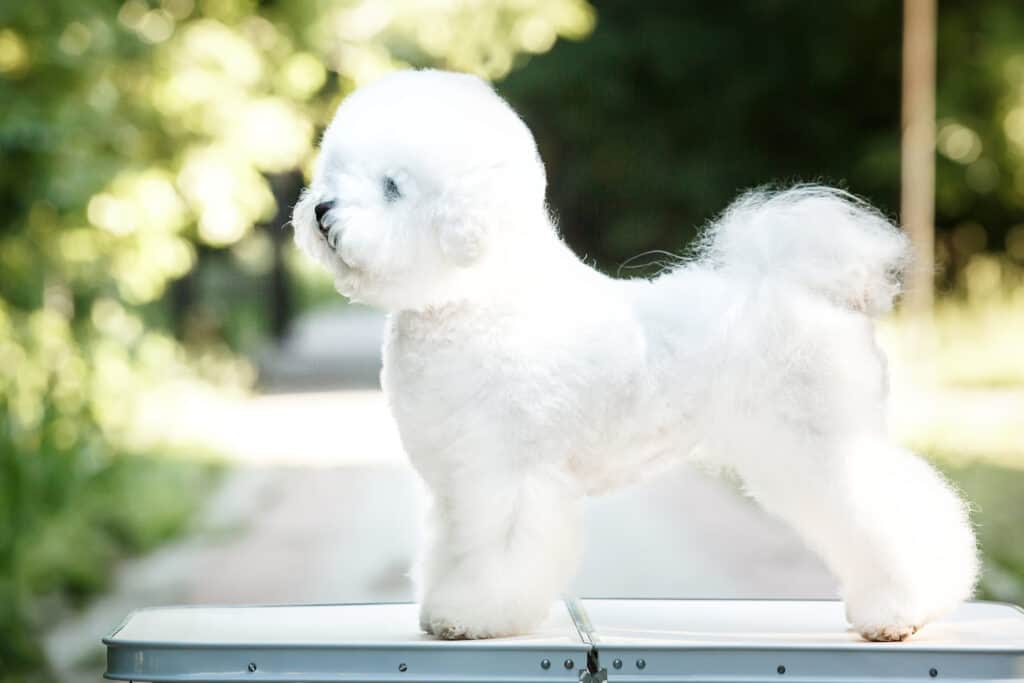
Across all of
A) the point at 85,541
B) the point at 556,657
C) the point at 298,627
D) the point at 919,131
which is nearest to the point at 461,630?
the point at 556,657

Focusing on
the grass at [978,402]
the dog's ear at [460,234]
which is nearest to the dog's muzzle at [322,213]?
the dog's ear at [460,234]

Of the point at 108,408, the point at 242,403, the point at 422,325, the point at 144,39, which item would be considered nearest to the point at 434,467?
the point at 422,325

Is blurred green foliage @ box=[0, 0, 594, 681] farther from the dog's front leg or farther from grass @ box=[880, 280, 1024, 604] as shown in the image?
grass @ box=[880, 280, 1024, 604]

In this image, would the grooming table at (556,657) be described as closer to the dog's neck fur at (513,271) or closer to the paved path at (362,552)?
the dog's neck fur at (513,271)

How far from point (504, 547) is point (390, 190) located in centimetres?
59

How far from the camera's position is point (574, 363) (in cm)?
214

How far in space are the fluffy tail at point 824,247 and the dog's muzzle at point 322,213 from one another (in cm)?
72

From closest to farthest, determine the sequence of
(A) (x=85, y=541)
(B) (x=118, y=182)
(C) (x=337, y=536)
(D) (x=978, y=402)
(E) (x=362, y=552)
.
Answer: (A) (x=85, y=541)
(B) (x=118, y=182)
(E) (x=362, y=552)
(C) (x=337, y=536)
(D) (x=978, y=402)

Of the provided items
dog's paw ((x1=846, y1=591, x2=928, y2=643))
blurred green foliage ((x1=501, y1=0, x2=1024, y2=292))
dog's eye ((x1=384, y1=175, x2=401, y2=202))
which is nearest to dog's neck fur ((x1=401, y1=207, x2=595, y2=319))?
dog's eye ((x1=384, y1=175, x2=401, y2=202))

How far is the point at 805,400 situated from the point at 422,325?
644 millimetres

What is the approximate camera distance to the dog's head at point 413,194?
78.5 inches

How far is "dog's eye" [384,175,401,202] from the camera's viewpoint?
2.02m

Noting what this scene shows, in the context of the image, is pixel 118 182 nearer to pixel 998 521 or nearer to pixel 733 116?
pixel 998 521

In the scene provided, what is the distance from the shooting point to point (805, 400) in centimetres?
220
